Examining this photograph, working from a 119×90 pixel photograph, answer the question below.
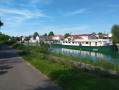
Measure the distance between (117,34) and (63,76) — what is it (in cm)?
5819

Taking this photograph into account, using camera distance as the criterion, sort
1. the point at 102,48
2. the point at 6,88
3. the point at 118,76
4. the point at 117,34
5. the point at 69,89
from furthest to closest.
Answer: the point at 117,34, the point at 102,48, the point at 118,76, the point at 6,88, the point at 69,89

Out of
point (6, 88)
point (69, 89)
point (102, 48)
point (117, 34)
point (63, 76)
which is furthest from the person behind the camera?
point (117, 34)

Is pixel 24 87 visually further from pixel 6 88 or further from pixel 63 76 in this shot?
pixel 63 76

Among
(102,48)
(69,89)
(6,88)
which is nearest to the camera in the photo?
(69,89)

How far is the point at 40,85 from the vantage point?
191 inches

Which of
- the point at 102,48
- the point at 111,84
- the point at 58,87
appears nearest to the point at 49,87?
the point at 58,87

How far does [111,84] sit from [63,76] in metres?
Answer: 2.09

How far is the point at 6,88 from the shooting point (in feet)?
15.2

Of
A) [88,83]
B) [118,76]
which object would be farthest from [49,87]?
[118,76]

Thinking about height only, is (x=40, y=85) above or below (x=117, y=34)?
below

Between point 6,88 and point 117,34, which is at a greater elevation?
point 117,34

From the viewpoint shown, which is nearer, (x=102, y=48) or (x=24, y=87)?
(x=24, y=87)

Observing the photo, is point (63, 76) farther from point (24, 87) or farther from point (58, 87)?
point (24, 87)

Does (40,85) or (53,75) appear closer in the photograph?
(40,85)
